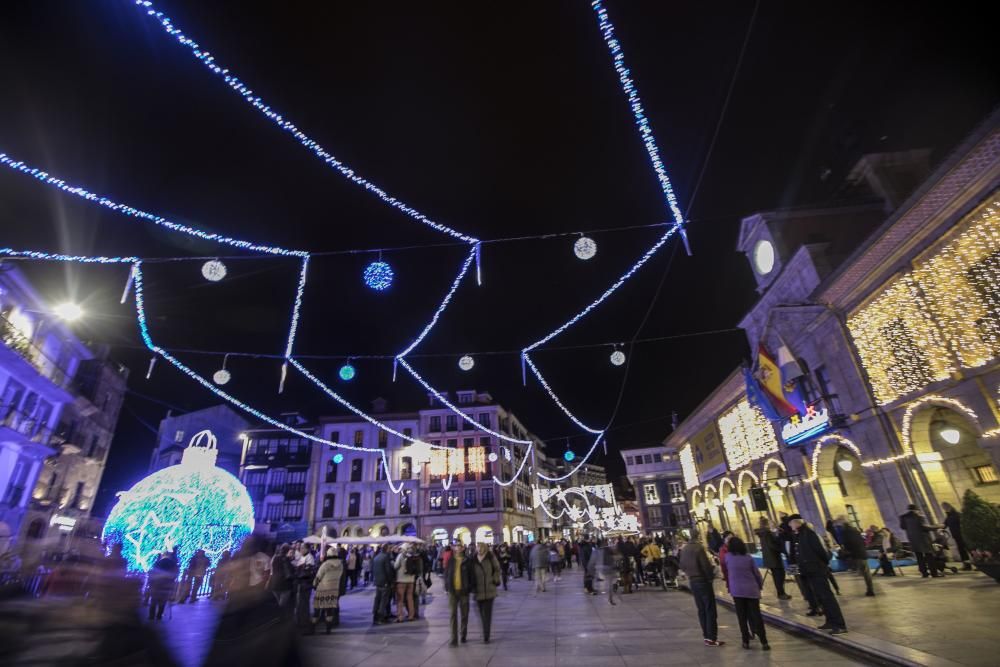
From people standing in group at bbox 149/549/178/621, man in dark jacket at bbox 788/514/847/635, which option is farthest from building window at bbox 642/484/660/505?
man in dark jacket at bbox 788/514/847/635

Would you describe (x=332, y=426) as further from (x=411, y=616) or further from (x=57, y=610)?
(x=57, y=610)

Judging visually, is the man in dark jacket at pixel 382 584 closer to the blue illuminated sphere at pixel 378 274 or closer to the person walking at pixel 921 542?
the blue illuminated sphere at pixel 378 274

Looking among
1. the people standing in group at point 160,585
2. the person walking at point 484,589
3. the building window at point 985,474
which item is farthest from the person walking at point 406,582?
the building window at point 985,474

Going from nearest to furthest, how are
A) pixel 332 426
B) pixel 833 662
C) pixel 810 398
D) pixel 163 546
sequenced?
pixel 833 662, pixel 163 546, pixel 810 398, pixel 332 426

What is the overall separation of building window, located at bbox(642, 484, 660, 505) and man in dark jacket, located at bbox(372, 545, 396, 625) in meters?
51.1

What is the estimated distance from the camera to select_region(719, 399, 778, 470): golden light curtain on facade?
2270 centimetres

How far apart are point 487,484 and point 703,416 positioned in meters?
24.9

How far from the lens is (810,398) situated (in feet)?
59.4

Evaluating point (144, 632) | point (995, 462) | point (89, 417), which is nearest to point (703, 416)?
point (995, 462)

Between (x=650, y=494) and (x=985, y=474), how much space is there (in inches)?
1821

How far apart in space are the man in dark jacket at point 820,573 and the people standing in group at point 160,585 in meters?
8.98

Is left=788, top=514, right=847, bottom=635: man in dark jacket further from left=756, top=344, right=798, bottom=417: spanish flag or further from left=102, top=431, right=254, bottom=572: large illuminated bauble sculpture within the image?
left=102, top=431, right=254, bottom=572: large illuminated bauble sculpture

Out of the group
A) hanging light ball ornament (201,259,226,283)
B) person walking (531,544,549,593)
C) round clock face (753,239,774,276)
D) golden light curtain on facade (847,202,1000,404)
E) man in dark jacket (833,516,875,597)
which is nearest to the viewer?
man in dark jacket (833,516,875,597)

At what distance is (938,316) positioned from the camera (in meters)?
12.2
